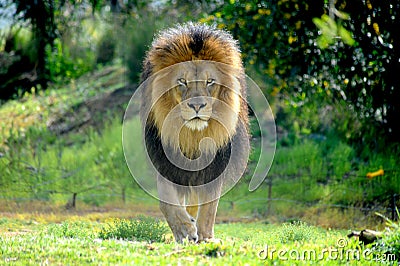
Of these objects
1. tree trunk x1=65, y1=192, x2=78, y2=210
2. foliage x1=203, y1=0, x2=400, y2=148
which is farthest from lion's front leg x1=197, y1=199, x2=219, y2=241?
foliage x1=203, y1=0, x2=400, y2=148

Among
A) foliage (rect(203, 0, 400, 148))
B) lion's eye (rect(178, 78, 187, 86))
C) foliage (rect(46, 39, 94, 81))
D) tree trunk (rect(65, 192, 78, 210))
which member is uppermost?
foliage (rect(46, 39, 94, 81))

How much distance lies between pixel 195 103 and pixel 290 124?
693 cm

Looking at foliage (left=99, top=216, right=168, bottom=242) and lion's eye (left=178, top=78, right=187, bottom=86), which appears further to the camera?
foliage (left=99, top=216, right=168, bottom=242)

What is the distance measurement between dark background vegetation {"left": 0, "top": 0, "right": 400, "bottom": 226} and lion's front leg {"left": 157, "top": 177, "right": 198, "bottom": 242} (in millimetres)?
3242

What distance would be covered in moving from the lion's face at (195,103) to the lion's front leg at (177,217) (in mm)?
454

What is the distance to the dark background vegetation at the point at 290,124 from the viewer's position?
29.9ft

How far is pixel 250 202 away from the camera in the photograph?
384 inches

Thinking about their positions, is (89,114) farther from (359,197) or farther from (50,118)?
(359,197)

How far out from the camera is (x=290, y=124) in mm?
12188

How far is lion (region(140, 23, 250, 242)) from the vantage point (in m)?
5.57

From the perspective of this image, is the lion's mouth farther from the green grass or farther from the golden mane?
the green grass

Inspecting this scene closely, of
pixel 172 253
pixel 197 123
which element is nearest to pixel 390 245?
pixel 172 253

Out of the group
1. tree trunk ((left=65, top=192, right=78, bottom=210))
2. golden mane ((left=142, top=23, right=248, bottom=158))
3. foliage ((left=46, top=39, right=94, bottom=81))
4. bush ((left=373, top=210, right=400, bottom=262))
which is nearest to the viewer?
bush ((left=373, top=210, right=400, bottom=262))

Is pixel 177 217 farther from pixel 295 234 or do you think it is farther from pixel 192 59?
pixel 192 59
